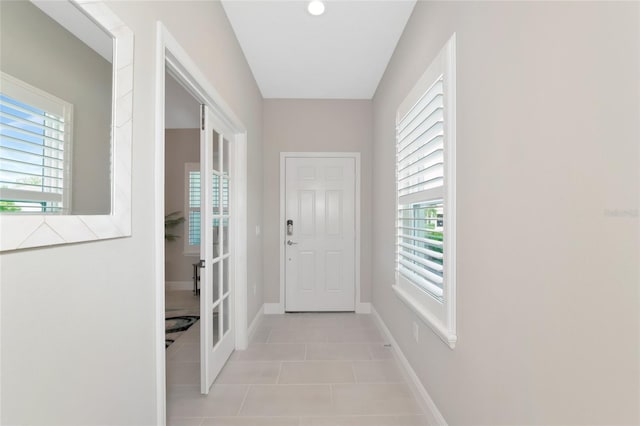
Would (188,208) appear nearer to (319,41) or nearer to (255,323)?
(255,323)

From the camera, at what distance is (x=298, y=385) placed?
2453 mm

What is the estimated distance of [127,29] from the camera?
1199 millimetres

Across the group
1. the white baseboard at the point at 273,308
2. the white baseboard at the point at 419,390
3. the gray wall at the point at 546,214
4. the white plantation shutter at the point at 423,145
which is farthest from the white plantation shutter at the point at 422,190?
the white baseboard at the point at 273,308

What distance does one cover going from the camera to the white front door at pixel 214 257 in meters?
2.31

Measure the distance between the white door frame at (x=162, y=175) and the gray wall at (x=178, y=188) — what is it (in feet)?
9.94

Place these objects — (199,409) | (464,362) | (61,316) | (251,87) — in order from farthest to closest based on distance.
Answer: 1. (251,87)
2. (199,409)
3. (464,362)
4. (61,316)

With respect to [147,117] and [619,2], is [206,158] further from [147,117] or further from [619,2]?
[619,2]

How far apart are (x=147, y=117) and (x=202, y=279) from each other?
127cm

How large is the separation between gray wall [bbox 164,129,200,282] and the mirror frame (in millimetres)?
4853

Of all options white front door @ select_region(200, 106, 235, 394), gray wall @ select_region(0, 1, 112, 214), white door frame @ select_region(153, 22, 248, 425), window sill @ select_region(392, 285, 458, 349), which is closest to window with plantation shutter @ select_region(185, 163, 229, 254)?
white door frame @ select_region(153, 22, 248, 425)

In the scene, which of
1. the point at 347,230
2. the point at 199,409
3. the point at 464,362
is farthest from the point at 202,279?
the point at 347,230

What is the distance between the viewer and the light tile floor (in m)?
2.08

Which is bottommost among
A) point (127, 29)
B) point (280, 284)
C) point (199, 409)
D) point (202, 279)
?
point (199, 409)

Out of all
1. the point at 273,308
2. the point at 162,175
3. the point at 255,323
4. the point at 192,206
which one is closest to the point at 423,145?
the point at 162,175
